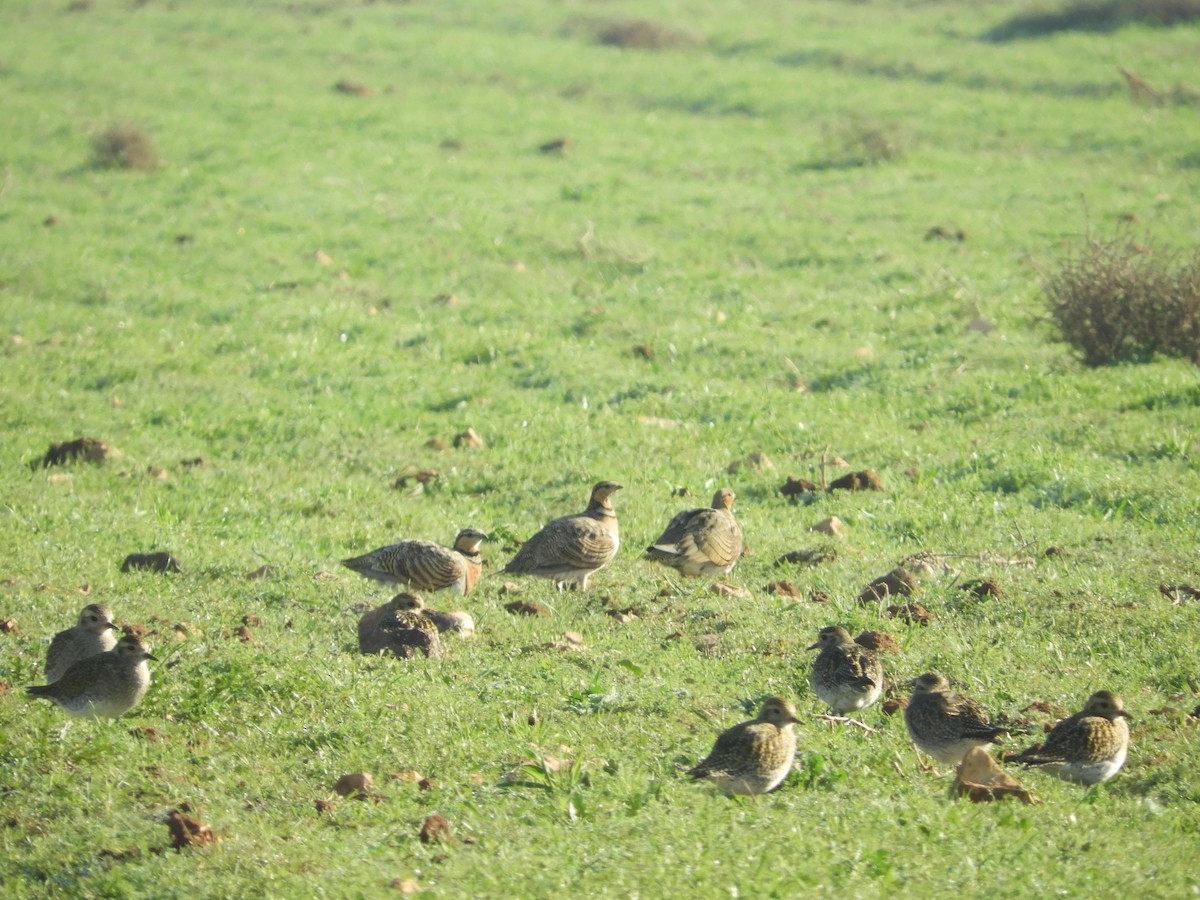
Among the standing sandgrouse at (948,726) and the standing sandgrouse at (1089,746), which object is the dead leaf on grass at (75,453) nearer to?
the standing sandgrouse at (948,726)

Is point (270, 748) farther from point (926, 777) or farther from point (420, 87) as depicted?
point (420, 87)

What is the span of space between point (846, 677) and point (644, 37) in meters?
33.3

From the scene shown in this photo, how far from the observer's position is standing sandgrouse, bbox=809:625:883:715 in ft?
23.5

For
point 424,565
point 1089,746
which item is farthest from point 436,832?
point 424,565

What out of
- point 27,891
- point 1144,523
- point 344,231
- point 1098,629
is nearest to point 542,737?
point 27,891

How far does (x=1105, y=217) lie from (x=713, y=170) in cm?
788

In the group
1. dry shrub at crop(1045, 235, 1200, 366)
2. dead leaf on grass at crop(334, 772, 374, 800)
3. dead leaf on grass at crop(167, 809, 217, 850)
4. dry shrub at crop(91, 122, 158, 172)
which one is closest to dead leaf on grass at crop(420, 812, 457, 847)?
dead leaf on grass at crop(334, 772, 374, 800)

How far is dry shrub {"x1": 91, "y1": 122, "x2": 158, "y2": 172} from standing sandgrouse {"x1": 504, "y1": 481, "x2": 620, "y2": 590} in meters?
19.5

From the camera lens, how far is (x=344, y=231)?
73.7 feet

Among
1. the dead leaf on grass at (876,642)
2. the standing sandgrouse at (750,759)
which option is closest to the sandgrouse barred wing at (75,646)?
the standing sandgrouse at (750,759)

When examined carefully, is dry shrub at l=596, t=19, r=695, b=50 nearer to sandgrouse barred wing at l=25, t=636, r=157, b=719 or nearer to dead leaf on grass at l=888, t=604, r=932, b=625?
dead leaf on grass at l=888, t=604, r=932, b=625

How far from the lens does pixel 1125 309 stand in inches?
586

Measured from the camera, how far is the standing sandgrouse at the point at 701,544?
9.77 metres

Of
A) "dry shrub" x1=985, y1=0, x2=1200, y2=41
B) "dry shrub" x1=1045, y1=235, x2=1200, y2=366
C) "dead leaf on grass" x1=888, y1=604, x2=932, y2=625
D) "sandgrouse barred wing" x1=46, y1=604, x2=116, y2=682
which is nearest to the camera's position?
"sandgrouse barred wing" x1=46, y1=604, x2=116, y2=682
